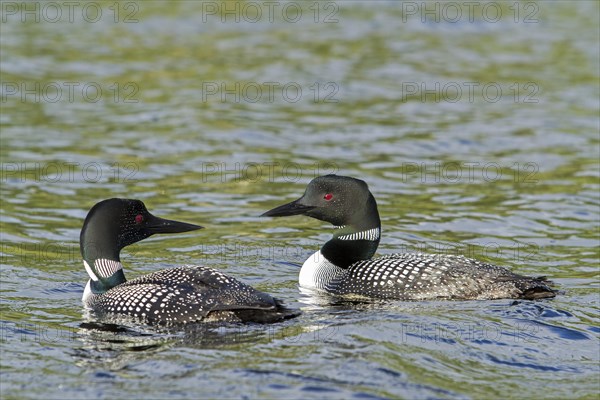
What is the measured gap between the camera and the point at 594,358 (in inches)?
276

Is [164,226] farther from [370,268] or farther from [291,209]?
[370,268]

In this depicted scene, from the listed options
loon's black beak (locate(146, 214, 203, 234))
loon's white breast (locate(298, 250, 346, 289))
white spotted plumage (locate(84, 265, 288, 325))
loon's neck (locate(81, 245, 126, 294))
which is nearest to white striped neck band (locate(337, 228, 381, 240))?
loon's white breast (locate(298, 250, 346, 289))

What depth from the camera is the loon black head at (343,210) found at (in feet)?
27.9

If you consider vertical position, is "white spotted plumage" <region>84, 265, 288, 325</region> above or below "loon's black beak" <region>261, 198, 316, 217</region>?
below

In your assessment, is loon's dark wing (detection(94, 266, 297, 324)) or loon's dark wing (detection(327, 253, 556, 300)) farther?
loon's dark wing (detection(327, 253, 556, 300))

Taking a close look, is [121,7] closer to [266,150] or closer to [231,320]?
[266,150]

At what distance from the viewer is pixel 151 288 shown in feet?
24.3

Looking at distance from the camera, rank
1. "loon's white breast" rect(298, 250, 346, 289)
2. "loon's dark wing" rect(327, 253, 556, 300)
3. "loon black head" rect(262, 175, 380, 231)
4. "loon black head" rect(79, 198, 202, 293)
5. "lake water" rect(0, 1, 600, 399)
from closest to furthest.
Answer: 1. "lake water" rect(0, 1, 600, 399)
2. "loon black head" rect(79, 198, 202, 293)
3. "loon's dark wing" rect(327, 253, 556, 300)
4. "loon's white breast" rect(298, 250, 346, 289)
5. "loon black head" rect(262, 175, 380, 231)

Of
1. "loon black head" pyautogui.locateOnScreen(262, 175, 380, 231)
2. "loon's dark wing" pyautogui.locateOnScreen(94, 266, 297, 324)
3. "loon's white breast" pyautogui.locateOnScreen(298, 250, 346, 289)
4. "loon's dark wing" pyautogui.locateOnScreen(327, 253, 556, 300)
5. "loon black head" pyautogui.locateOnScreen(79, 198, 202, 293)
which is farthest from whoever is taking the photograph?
"loon black head" pyautogui.locateOnScreen(262, 175, 380, 231)

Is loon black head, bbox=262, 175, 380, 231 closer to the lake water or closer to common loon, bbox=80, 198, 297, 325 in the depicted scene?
the lake water

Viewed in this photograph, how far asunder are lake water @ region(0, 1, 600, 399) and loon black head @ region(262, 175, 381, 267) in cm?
48

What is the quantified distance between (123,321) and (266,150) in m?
5.78

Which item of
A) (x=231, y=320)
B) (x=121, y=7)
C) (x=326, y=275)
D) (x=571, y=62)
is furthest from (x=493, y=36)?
(x=231, y=320)

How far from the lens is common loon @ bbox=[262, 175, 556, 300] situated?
796 cm
